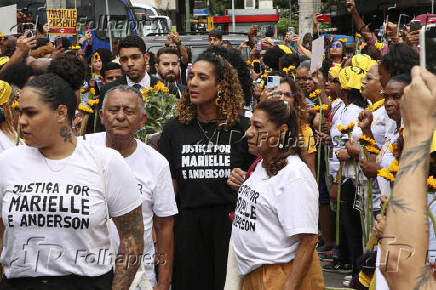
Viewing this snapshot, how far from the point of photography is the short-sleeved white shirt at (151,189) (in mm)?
4258

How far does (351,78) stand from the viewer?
7121mm

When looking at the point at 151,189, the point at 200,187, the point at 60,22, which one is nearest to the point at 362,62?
the point at 200,187

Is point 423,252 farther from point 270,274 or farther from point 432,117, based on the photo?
point 270,274

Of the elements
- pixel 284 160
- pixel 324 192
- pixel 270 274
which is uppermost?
pixel 284 160

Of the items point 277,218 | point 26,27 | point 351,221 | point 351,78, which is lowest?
point 351,221

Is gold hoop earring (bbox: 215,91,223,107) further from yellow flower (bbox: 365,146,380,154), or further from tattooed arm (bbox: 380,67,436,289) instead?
tattooed arm (bbox: 380,67,436,289)

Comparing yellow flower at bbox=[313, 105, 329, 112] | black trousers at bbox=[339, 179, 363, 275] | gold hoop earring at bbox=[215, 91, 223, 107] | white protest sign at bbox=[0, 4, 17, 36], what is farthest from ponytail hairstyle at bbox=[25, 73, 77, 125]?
white protest sign at bbox=[0, 4, 17, 36]

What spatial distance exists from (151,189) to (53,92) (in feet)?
3.56

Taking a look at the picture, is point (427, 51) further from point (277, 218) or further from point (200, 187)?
point (200, 187)

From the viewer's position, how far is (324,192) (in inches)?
318

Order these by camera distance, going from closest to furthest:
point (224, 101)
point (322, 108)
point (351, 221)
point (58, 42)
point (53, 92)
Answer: point (53, 92)
point (224, 101)
point (351, 221)
point (322, 108)
point (58, 42)

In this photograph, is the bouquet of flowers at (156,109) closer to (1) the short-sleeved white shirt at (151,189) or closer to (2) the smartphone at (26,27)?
(1) the short-sleeved white shirt at (151,189)

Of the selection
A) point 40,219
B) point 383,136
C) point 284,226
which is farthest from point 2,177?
point 383,136

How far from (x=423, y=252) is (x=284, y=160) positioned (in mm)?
1992
